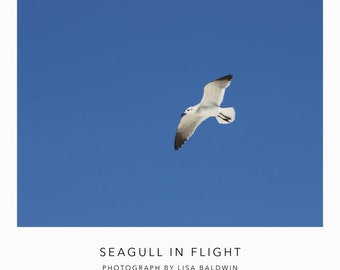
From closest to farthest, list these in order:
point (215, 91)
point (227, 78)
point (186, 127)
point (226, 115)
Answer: point (227, 78)
point (215, 91)
point (226, 115)
point (186, 127)

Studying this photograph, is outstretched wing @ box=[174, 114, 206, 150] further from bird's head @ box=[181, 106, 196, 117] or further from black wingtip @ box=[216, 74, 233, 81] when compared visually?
black wingtip @ box=[216, 74, 233, 81]

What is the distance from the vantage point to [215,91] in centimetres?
534

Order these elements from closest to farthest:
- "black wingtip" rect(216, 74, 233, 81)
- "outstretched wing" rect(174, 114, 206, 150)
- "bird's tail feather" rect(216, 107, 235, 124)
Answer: "black wingtip" rect(216, 74, 233, 81) < "bird's tail feather" rect(216, 107, 235, 124) < "outstretched wing" rect(174, 114, 206, 150)

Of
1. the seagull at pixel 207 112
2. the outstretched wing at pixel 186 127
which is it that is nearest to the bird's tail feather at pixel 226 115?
the seagull at pixel 207 112

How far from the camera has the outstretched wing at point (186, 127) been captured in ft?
18.6

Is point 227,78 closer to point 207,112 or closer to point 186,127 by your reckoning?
point 207,112

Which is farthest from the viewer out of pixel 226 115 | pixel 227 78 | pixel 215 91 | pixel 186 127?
pixel 186 127

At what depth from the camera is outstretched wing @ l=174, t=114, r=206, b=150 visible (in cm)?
568

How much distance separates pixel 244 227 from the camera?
4.21 metres

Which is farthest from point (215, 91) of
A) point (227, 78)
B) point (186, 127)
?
point (186, 127)

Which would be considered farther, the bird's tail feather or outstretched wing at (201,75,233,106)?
the bird's tail feather

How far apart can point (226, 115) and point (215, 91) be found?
249mm

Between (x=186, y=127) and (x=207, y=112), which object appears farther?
(x=186, y=127)

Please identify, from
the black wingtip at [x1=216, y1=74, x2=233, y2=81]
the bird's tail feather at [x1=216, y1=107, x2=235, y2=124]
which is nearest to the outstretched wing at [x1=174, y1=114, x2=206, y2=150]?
the bird's tail feather at [x1=216, y1=107, x2=235, y2=124]
